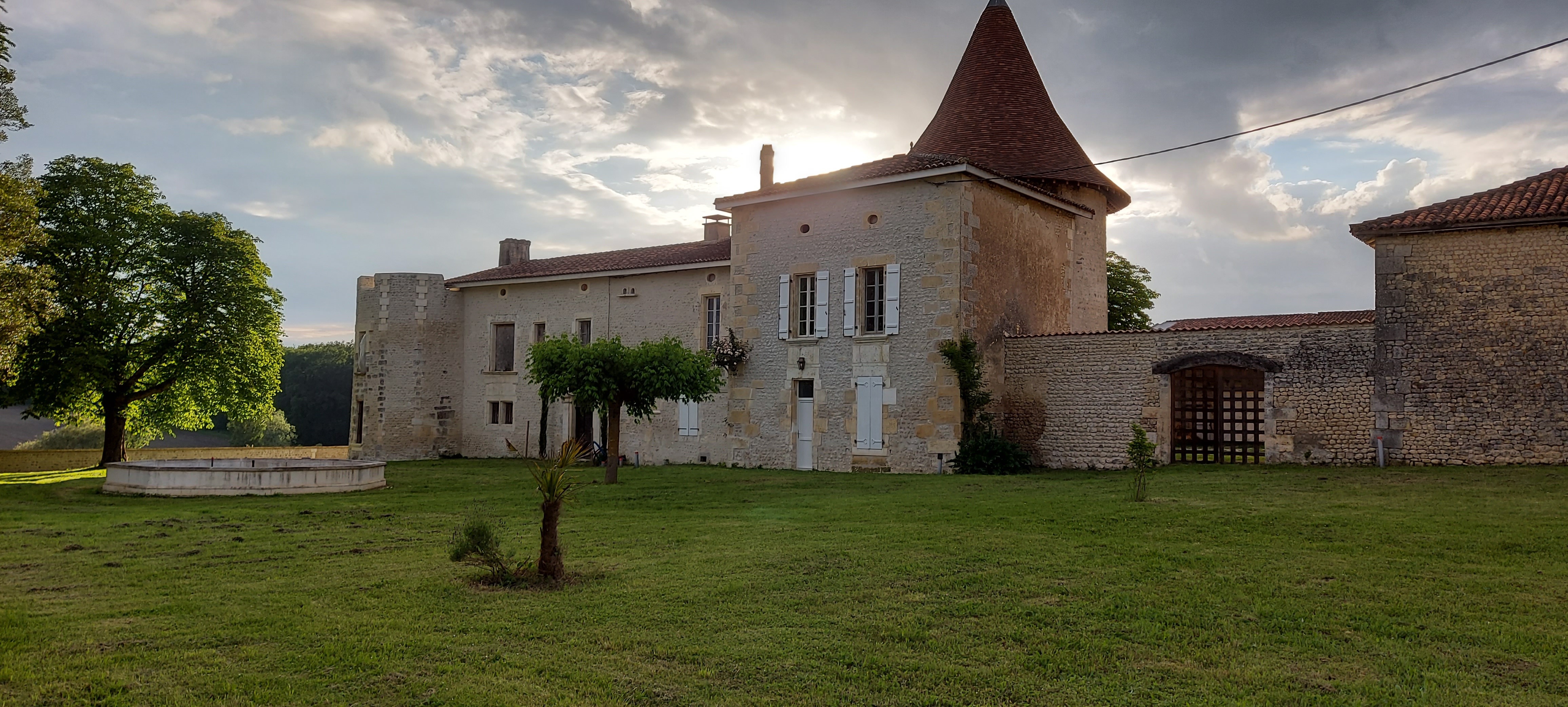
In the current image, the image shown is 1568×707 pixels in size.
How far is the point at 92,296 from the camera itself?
22.9 metres

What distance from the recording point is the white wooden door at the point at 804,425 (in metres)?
19.8

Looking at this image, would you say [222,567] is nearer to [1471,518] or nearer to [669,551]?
[669,551]

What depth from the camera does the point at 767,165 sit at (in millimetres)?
22750

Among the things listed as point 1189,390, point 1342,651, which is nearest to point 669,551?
point 1342,651

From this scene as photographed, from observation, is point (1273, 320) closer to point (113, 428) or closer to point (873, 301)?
point (873, 301)

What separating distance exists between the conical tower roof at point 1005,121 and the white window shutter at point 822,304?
386 centimetres

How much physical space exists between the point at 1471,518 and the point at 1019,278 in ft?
35.1

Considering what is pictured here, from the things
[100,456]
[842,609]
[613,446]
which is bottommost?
[100,456]

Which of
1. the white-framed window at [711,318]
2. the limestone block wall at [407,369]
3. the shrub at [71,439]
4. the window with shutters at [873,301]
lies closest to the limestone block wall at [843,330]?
the window with shutters at [873,301]

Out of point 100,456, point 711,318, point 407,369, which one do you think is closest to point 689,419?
point 711,318

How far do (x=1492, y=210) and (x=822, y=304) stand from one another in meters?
11.1

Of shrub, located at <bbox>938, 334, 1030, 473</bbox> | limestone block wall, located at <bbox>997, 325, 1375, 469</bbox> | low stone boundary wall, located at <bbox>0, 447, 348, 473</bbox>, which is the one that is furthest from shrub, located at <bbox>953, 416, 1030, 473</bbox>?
low stone boundary wall, located at <bbox>0, 447, 348, 473</bbox>

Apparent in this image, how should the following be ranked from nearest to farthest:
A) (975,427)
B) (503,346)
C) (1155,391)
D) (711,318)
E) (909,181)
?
(1155,391) → (975,427) → (909,181) → (711,318) → (503,346)

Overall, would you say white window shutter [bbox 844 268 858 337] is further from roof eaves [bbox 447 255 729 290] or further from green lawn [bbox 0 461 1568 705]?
green lawn [bbox 0 461 1568 705]
